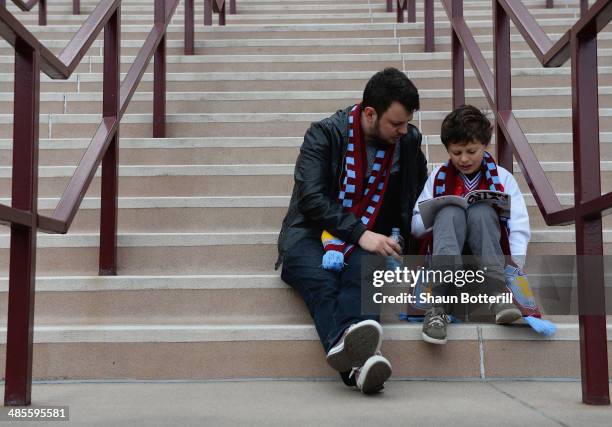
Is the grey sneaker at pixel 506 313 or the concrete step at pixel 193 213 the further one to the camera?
the concrete step at pixel 193 213

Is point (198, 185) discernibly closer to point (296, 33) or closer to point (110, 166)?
→ point (110, 166)

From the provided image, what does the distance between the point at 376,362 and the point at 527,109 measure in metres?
2.27

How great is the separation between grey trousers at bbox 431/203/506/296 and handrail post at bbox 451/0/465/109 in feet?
4.06

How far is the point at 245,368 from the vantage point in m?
2.65

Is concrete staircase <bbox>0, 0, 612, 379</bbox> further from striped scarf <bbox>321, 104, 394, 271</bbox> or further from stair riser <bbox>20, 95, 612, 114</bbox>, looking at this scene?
striped scarf <bbox>321, 104, 394, 271</bbox>

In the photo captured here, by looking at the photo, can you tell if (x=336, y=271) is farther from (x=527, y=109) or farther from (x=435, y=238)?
(x=527, y=109)

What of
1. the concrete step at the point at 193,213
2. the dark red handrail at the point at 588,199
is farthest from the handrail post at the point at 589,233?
the concrete step at the point at 193,213

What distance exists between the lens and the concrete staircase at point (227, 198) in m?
2.64

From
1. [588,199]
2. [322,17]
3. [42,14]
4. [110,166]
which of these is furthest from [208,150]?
[42,14]

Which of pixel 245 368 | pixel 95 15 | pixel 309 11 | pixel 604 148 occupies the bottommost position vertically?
pixel 245 368

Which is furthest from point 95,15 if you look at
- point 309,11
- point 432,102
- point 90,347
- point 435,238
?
point 309,11

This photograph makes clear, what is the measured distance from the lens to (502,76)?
333cm

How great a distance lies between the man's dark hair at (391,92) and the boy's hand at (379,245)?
413 mm

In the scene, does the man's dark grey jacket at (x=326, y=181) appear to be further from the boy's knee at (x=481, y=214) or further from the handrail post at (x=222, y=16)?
the handrail post at (x=222, y=16)
